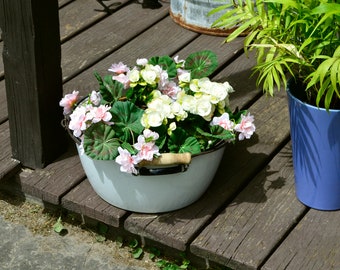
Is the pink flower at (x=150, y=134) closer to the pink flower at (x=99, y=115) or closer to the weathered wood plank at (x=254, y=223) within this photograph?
the pink flower at (x=99, y=115)

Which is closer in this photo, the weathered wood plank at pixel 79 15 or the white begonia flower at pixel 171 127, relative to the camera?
the white begonia flower at pixel 171 127

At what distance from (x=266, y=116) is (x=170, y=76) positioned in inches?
23.3

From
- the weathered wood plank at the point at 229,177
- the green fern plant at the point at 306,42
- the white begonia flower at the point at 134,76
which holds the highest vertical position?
the green fern plant at the point at 306,42

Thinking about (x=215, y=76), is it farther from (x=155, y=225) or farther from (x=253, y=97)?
(x=155, y=225)

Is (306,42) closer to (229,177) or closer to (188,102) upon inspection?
(188,102)

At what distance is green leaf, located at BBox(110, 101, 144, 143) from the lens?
3.21 meters

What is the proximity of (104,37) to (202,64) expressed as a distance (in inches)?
43.3

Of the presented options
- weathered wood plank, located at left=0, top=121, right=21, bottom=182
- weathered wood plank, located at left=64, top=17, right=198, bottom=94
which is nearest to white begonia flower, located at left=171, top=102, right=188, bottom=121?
weathered wood plank, located at left=0, top=121, right=21, bottom=182

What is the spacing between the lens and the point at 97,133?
3.18m

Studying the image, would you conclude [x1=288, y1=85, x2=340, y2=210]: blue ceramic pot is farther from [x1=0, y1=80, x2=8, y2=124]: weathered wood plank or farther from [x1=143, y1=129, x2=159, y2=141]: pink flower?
[x1=0, y1=80, x2=8, y2=124]: weathered wood plank

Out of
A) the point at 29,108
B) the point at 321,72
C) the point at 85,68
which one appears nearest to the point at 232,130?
the point at 321,72

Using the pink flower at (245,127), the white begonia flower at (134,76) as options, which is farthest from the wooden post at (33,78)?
the pink flower at (245,127)

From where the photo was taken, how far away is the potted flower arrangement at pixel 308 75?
2910 mm

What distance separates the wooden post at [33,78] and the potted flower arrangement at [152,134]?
0.12m
